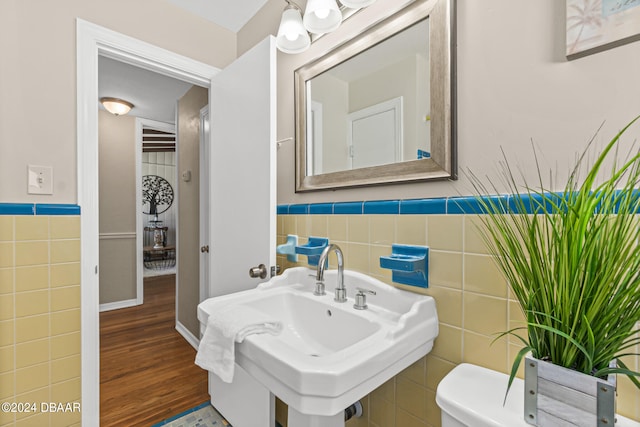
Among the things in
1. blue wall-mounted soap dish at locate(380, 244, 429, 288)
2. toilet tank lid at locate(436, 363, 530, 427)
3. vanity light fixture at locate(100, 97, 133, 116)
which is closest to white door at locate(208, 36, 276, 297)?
blue wall-mounted soap dish at locate(380, 244, 429, 288)

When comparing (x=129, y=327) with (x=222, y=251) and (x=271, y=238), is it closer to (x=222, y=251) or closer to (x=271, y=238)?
(x=222, y=251)

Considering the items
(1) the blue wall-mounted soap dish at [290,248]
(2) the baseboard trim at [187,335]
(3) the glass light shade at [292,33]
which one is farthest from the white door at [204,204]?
(3) the glass light shade at [292,33]

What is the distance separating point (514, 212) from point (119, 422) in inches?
82.4

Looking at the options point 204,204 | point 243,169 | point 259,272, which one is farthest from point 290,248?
point 204,204

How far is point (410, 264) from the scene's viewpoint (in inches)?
35.5

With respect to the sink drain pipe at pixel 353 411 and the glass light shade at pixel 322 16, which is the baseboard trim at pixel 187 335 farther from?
the glass light shade at pixel 322 16

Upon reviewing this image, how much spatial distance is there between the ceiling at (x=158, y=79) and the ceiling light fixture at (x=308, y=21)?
1.83 feet

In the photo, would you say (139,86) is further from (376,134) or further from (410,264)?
(410,264)

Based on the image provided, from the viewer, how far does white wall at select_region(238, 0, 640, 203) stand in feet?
2.12

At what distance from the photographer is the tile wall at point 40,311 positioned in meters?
1.23

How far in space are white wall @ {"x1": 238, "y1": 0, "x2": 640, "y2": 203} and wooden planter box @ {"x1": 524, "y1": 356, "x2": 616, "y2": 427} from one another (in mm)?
460

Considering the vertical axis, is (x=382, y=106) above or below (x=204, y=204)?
above

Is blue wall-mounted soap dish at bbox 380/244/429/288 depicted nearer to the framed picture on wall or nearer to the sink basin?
the sink basin

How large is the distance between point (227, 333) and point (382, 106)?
933 millimetres
